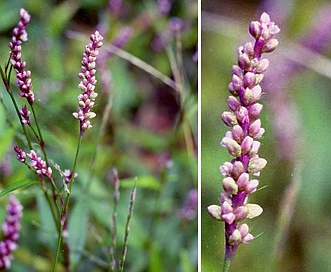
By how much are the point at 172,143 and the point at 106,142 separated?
0.10 meters

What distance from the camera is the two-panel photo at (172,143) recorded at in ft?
1.73

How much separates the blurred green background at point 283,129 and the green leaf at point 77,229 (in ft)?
0.45

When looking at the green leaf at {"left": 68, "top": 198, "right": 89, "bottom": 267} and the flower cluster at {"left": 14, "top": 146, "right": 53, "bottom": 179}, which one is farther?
the green leaf at {"left": 68, "top": 198, "right": 89, "bottom": 267}

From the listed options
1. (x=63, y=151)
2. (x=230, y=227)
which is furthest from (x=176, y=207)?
(x=230, y=227)

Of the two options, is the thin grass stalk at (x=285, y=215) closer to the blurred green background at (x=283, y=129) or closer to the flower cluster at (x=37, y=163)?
the blurred green background at (x=283, y=129)

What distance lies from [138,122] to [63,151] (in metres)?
0.30

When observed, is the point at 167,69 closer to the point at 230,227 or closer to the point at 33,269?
the point at 33,269

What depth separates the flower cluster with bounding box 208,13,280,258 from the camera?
47 cm

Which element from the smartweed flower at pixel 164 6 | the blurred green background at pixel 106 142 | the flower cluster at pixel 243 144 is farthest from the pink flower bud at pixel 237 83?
the smartweed flower at pixel 164 6

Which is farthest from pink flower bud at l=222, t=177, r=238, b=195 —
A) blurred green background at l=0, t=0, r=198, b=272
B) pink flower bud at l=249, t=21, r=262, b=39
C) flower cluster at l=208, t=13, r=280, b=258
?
blurred green background at l=0, t=0, r=198, b=272

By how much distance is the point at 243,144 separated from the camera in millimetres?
471

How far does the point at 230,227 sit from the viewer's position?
1.56 feet

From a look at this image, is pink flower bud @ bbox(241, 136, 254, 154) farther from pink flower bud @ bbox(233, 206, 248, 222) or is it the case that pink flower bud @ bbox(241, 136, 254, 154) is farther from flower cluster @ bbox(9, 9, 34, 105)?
flower cluster @ bbox(9, 9, 34, 105)

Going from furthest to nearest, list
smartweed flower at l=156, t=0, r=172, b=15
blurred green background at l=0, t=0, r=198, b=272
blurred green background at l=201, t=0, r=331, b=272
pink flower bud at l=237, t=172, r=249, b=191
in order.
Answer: smartweed flower at l=156, t=0, r=172, b=15, blurred green background at l=0, t=0, r=198, b=272, blurred green background at l=201, t=0, r=331, b=272, pink flower bud at l=237, t=172, r=249, b=191
